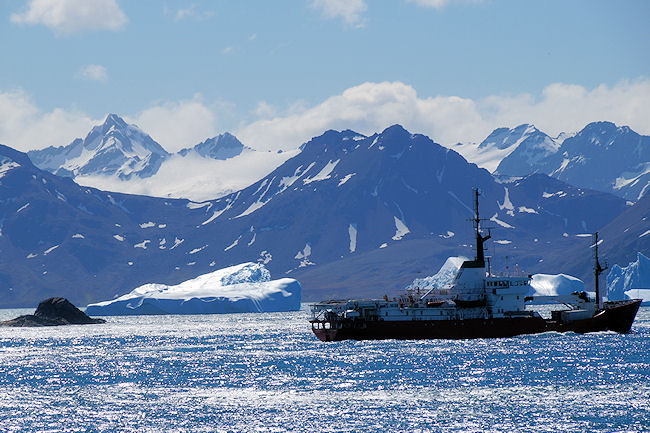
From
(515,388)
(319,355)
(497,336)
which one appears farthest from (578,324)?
(515,388)

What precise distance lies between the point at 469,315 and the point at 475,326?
1.36 meters

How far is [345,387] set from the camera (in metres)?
70.4

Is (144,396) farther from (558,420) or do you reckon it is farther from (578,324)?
(578,324)

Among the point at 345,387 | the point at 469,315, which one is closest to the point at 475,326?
the point at 469,315

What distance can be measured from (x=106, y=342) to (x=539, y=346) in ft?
200

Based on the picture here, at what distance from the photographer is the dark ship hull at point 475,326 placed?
110 metres

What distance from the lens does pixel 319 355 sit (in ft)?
319

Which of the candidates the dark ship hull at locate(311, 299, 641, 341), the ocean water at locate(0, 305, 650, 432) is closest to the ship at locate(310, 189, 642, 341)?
the dark ship hull at locate(311, 299, 641, 341)

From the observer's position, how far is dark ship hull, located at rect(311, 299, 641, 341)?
4323 inches

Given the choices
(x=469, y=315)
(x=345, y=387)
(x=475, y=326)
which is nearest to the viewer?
(x=345, y=387)

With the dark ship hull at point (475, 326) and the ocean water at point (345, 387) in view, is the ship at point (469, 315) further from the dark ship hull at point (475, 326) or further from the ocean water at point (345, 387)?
the ocean water at point (345, 387)

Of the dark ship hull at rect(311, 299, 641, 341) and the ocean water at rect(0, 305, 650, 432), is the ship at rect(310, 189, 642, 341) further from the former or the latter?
the ocean water at rect(0, 305, 650, 432)

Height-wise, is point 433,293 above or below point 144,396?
above

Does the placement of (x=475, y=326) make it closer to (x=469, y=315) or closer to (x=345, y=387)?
(x=469, y=315)
